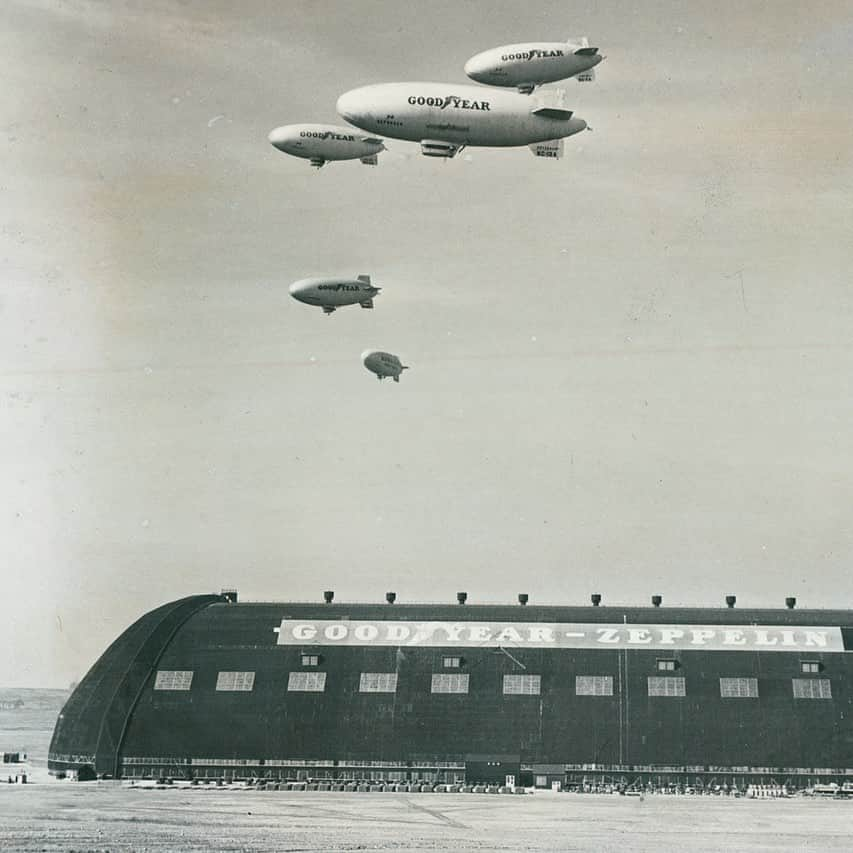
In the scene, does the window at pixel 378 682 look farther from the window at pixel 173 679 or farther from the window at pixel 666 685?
the window at pixel 666 685

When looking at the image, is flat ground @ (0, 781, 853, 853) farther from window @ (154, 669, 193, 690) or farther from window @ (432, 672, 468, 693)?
window @ (154, 669, 193, 690)

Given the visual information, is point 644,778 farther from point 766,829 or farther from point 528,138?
point 528,138

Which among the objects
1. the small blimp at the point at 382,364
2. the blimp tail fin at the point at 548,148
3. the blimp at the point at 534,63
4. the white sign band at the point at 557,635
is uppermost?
the blimp at the point at 534,63

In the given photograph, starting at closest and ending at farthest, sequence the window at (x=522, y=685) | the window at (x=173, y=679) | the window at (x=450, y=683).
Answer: the window at (x=522, y=685) → the window at (x=450, y=683) → the window at (x=173, y=679)

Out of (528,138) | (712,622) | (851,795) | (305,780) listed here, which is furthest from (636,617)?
(528,138)

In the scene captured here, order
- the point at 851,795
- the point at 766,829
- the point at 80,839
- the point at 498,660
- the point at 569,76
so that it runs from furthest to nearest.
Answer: the point at 498,660 → the point at 851,795 → the point at 569,76 → the point at 766,829 → the point at 80,839

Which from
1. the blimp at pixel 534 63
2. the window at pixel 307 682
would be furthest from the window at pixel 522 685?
the blimp at pixel 534 63

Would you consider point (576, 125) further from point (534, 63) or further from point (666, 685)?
point (666, 685)
